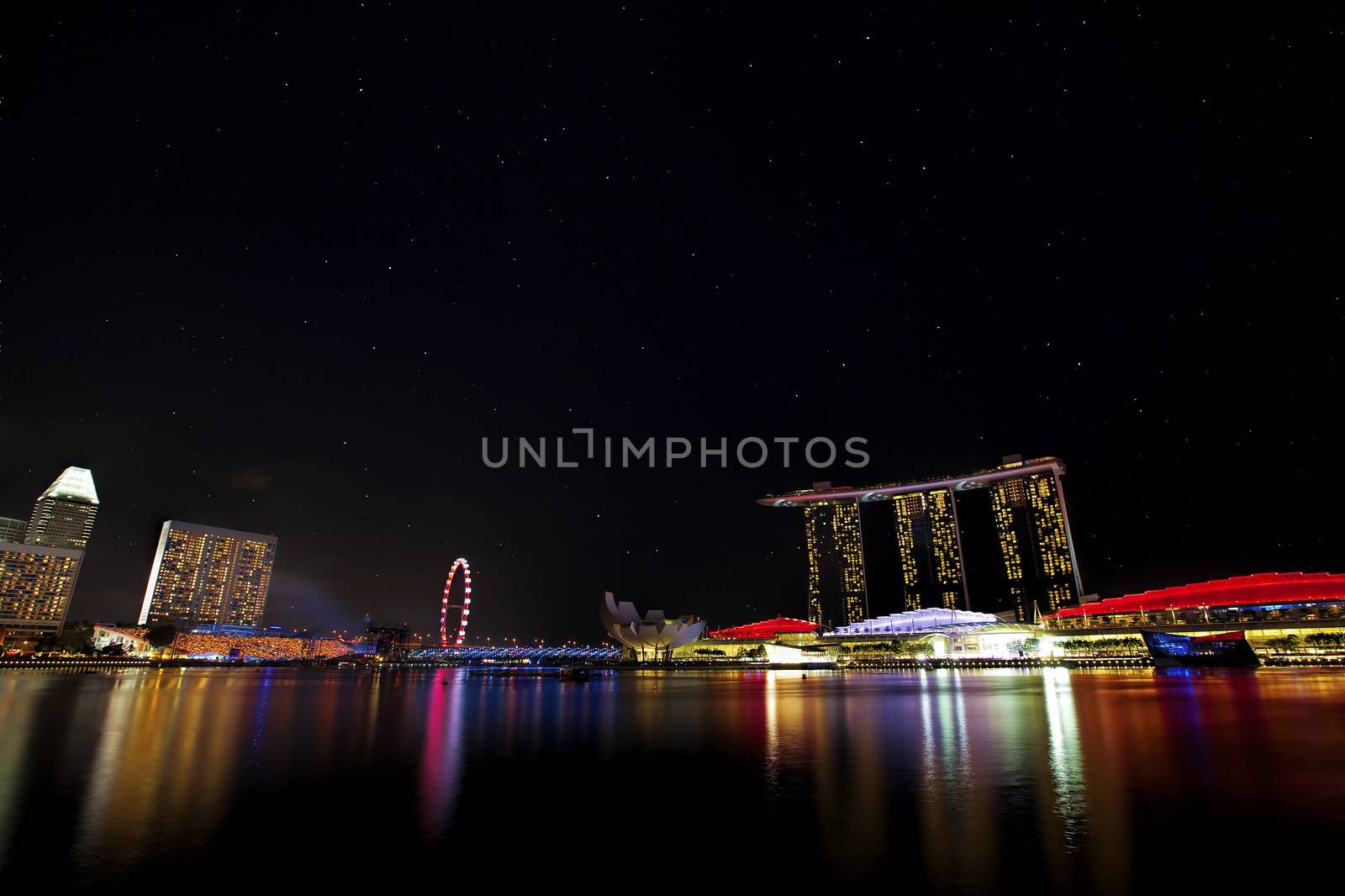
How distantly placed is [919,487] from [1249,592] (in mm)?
83851

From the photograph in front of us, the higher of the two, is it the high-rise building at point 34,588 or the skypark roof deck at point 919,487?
the skypark roof deck at point 919,487

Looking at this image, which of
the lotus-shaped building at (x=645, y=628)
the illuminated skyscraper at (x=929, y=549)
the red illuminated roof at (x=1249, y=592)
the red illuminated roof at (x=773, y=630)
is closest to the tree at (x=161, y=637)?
the lotus-shaped building at (x=645, y=628)

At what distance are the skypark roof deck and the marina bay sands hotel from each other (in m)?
0.21

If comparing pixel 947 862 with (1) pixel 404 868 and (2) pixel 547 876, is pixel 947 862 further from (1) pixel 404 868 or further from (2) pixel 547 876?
(1) pixel 404 868

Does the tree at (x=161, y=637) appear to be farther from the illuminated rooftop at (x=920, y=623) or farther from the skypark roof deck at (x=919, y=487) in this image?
the skypark roof deck at (x=919, y=487)

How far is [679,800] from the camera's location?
1169 centimetres

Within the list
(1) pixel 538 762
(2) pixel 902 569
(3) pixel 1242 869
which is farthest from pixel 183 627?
(3) pixel 1242 869

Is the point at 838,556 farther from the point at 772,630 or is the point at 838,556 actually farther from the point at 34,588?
the point at 34,588

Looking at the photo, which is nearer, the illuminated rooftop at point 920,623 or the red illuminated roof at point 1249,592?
the red illuminated roof at point 1249,592

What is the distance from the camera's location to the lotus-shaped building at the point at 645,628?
455 feet

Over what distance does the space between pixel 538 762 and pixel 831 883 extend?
10159 mm

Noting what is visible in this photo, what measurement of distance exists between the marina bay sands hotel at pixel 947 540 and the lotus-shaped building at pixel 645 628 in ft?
155

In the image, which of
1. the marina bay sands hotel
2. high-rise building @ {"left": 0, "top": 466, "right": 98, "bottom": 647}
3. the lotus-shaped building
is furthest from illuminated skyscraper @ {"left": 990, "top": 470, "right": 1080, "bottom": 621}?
high-rise building @ {"left": 0, "top": 466, "right": 98, "bottom": 647}

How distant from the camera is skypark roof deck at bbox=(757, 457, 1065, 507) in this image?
142 m
